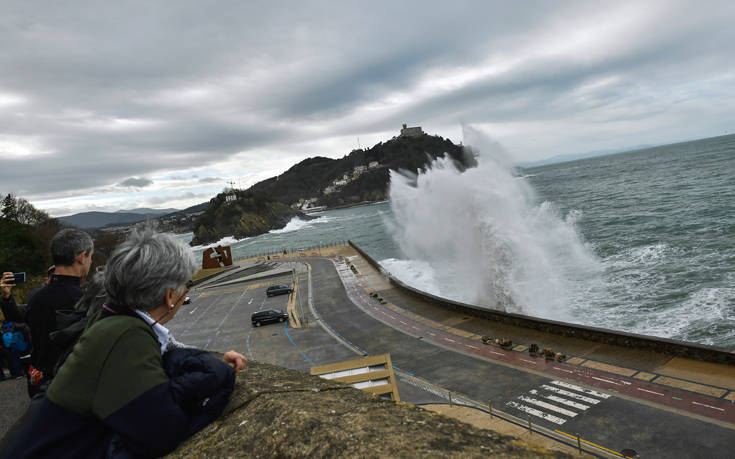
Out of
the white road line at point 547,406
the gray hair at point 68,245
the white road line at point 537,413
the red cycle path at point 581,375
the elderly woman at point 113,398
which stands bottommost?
the red cycle path at point 581,375

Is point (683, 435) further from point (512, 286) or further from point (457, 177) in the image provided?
point (457, 177)

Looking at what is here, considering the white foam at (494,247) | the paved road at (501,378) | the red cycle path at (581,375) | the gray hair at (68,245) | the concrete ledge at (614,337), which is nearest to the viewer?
the gray hair at (68,245)

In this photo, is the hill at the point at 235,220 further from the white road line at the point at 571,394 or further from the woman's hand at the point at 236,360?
the woman's hand at the point at 236,360

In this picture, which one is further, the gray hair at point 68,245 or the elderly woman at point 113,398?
the gray hair at point 68,245

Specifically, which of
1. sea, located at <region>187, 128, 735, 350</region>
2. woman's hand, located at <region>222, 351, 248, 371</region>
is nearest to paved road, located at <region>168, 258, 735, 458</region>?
sea, located at <region>187, 128, 735, 350</region>

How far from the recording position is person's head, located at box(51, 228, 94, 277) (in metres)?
4.26

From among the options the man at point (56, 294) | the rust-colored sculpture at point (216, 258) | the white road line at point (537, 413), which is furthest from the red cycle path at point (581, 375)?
the rust-colored sculpture at point (216, 258)

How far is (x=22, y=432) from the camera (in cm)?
189

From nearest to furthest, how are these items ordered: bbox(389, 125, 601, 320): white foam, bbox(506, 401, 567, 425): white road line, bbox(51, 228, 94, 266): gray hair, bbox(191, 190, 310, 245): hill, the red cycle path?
bbox(51, 228, 94, 266): gray hair
the red cycle path
bbox(506, 401, 567, 425): white road line
bbox(389, 125, 601, 320): white foam
bbox(191, 190, 310, 245): hill

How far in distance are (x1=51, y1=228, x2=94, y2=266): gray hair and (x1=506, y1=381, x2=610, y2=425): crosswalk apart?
15.0 meters

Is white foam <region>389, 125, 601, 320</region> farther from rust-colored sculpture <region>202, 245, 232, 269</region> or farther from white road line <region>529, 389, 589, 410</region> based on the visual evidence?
rust-colored sculpture <region>202, 245, 232, 269</region>

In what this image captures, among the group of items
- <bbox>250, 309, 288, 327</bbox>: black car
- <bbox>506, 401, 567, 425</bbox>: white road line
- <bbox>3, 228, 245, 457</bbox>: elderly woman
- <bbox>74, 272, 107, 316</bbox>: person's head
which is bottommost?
<bbox>506, 401, 567, 425</bbox>: white road line

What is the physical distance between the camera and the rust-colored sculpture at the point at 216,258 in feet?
210

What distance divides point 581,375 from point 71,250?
61.5 feet
